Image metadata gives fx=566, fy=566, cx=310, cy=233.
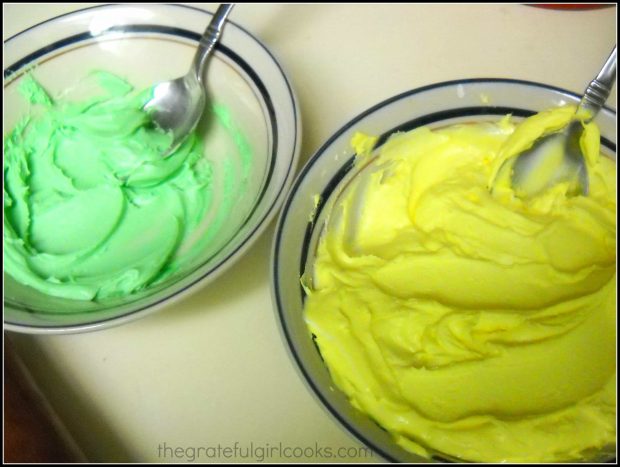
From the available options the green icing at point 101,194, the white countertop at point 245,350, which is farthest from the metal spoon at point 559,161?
the green icing at point 101,194

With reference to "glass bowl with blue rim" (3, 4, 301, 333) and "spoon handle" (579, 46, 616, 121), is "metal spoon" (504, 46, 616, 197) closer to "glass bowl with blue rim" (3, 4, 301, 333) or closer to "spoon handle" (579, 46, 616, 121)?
"spoon handle" (579, 46, 616, 121)

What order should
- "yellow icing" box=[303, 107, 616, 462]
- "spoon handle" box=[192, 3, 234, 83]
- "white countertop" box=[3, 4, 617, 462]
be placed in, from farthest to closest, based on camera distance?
"spoon handle" box=[192, 3, 234, 83] → "white countertop" box=[3, 4, 617, 462] → "yellow icing" box=[303, 107, 616, 462]

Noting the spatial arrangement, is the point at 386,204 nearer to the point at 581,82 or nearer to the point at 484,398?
the point at 484,398

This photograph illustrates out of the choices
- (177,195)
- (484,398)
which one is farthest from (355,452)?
(177,195)

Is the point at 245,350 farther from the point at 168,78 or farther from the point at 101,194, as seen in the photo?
the point at 168,78

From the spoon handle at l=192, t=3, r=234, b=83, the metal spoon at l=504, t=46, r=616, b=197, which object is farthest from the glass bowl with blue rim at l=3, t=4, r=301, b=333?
the metal spoon at l=504, t=46, r=616, b=197

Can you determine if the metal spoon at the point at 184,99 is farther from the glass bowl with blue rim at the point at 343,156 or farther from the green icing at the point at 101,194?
the glass bowl with blue rim at the point at 343,156
